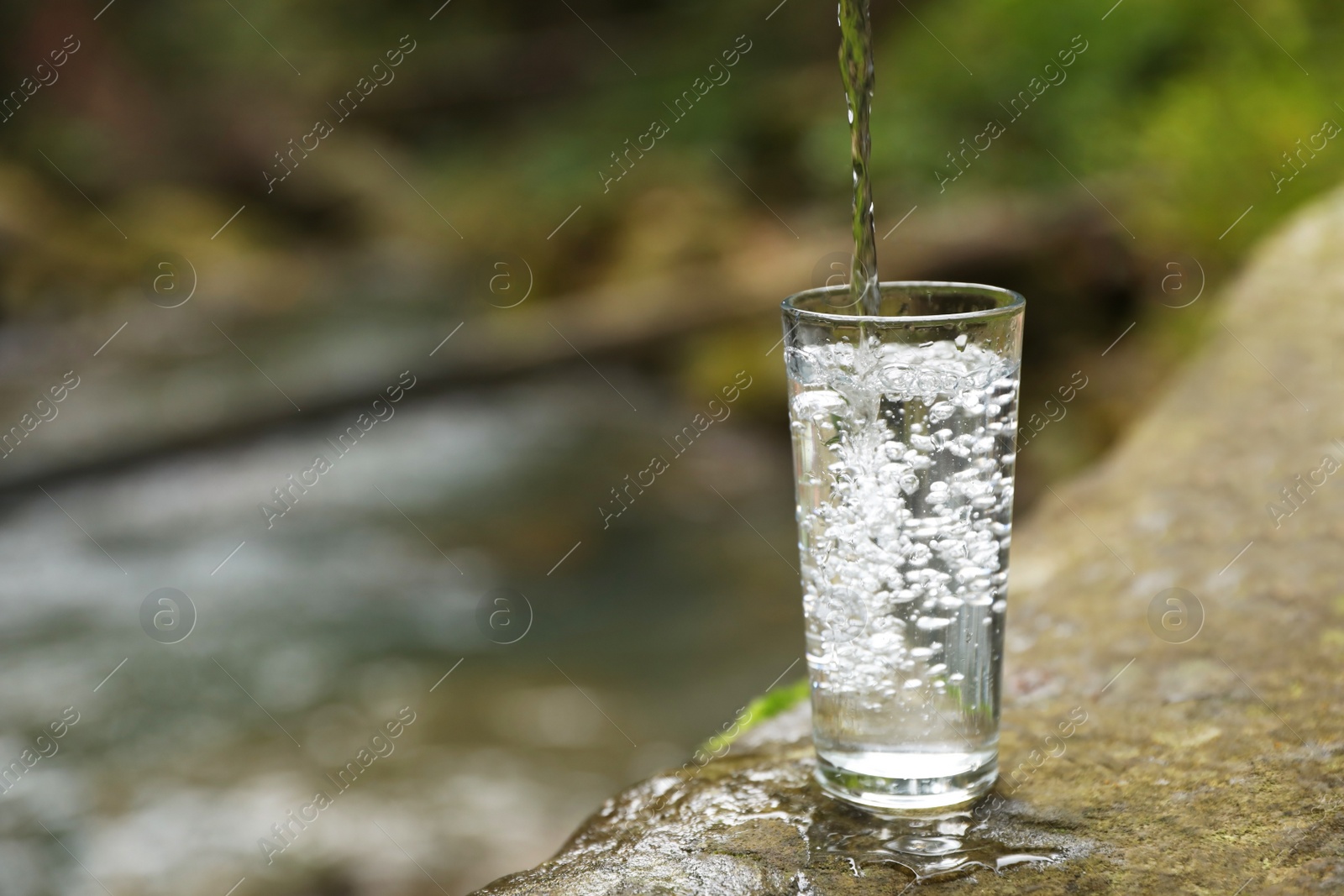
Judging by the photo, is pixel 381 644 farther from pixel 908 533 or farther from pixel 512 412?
pixel 908 533

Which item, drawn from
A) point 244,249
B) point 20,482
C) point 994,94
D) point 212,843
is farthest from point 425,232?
point 212,843

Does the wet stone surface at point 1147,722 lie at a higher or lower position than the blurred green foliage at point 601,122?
lower

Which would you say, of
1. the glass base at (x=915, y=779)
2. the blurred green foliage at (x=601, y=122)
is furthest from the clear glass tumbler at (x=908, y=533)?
the blurred green foliage at (x=601, y=122)

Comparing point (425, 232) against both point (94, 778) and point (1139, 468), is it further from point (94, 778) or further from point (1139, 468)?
point (1139, 468)

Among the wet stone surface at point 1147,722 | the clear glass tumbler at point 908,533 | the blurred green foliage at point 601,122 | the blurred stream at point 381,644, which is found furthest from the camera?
the blurred green foliage at point 601,122

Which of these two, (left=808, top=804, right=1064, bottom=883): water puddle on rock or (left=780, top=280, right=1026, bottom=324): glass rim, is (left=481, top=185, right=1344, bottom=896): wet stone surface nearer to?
(left=808, top=804, right=1064, bottom=883): water puddle on rock

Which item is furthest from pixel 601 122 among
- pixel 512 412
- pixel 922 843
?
pixel 922 843

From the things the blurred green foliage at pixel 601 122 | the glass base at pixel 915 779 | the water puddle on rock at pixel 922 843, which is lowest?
the water puddle on rock at pixel 922 843

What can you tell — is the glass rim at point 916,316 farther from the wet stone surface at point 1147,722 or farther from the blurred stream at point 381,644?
the blurred stream at point 381,644
